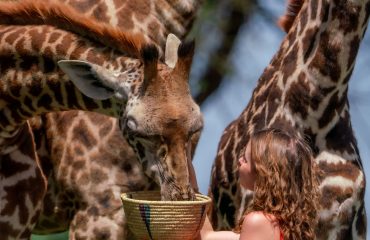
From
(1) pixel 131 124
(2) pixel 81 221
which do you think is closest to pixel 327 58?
(1) pixel 131 124

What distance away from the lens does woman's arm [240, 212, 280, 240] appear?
5.73 metres

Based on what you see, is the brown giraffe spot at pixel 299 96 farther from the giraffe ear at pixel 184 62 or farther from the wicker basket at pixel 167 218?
the wicker basket at pixel 167 218

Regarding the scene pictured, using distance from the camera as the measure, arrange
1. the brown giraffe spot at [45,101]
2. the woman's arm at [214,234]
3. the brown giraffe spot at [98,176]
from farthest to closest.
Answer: the brown giraffe spot at [98,176]
the brown giraffe spot at [45,101]
the woman's arm at [214,234]

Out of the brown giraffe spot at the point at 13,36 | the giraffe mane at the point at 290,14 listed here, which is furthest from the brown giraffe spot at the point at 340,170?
the brown giraffe spot at the point at 13,36

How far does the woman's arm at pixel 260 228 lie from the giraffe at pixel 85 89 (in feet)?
2.80

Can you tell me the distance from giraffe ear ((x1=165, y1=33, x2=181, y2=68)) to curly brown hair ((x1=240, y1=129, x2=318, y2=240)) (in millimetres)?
1214

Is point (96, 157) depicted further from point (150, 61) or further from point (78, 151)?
point (150, 61)

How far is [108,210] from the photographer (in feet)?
25.1

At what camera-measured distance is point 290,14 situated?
7617mm

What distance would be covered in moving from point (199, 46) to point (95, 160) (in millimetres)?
3660

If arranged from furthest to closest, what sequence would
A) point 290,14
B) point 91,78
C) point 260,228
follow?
point 290,14, point 91,78, point 260,228

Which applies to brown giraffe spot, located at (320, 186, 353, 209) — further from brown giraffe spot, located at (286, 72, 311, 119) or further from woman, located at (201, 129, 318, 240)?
woman, located at (201, 129, 318, 240)

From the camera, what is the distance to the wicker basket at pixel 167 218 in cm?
604

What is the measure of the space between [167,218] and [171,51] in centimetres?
129
